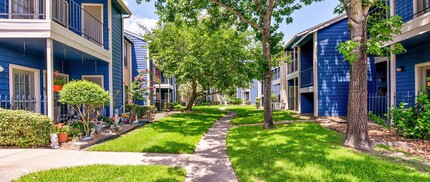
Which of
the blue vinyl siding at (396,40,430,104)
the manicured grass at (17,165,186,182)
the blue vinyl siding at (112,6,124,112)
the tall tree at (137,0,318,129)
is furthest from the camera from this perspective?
the blue vinyl siding at (112,6,124,112)

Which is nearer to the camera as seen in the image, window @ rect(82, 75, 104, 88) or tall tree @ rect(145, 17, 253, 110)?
window @ rect(82, 75, 104, 88)

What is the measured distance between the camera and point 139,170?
4.38 m

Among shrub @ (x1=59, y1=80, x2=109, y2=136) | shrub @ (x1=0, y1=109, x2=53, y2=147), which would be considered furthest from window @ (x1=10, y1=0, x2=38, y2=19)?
shrub @ (x1=0, y1=109, x2=53, y2=147)

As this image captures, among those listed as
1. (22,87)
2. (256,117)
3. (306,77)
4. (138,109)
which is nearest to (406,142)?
(256,117)

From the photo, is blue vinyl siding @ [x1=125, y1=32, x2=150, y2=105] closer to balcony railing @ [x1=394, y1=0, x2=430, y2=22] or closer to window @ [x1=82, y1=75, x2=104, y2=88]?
window @ [x1=82, y1=75, x2=104, y2=88]

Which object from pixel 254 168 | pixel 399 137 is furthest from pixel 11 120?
pixel 399 137

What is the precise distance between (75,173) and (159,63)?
47.1ft

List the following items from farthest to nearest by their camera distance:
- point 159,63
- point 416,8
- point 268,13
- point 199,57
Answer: point 159,63, point 199,57, point 268,13, point 416,8

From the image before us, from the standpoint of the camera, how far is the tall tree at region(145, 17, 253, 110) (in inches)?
618

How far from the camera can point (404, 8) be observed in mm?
8711

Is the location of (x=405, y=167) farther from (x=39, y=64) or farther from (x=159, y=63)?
(x=159, y=63)

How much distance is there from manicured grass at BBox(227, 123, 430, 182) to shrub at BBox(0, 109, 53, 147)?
16.6 feet

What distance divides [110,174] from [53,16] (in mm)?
8410

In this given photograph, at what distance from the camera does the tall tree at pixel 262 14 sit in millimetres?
9508
